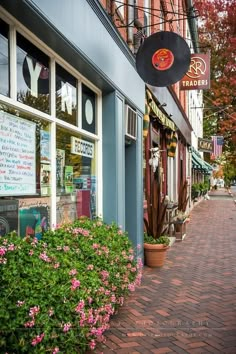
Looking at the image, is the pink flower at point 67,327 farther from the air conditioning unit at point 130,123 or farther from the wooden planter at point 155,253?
the wooden planter at point 155,253

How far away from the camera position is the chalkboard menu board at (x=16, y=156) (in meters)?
3.68

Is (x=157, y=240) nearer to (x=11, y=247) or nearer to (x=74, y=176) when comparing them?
(x=74, y=176)

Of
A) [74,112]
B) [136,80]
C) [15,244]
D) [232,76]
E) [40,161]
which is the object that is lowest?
[15,244]

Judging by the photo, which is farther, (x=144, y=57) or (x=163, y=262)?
(x=163, y=262)

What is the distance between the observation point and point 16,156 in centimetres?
389

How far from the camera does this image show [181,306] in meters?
5.33

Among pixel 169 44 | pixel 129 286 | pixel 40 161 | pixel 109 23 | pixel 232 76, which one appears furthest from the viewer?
pixel 232 76

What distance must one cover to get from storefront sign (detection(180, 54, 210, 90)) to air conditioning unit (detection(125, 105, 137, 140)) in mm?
7639

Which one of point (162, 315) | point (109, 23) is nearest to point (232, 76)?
point (109, 23)

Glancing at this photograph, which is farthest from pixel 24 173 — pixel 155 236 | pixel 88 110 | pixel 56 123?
pixel 155 236

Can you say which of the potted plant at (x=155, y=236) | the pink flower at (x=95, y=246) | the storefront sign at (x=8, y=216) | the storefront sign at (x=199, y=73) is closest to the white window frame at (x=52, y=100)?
the pink flower at (x=95, y=246)

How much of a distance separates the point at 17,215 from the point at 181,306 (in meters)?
2.61

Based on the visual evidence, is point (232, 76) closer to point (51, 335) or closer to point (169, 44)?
point (169, 44)

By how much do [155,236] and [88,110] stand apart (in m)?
3.19
